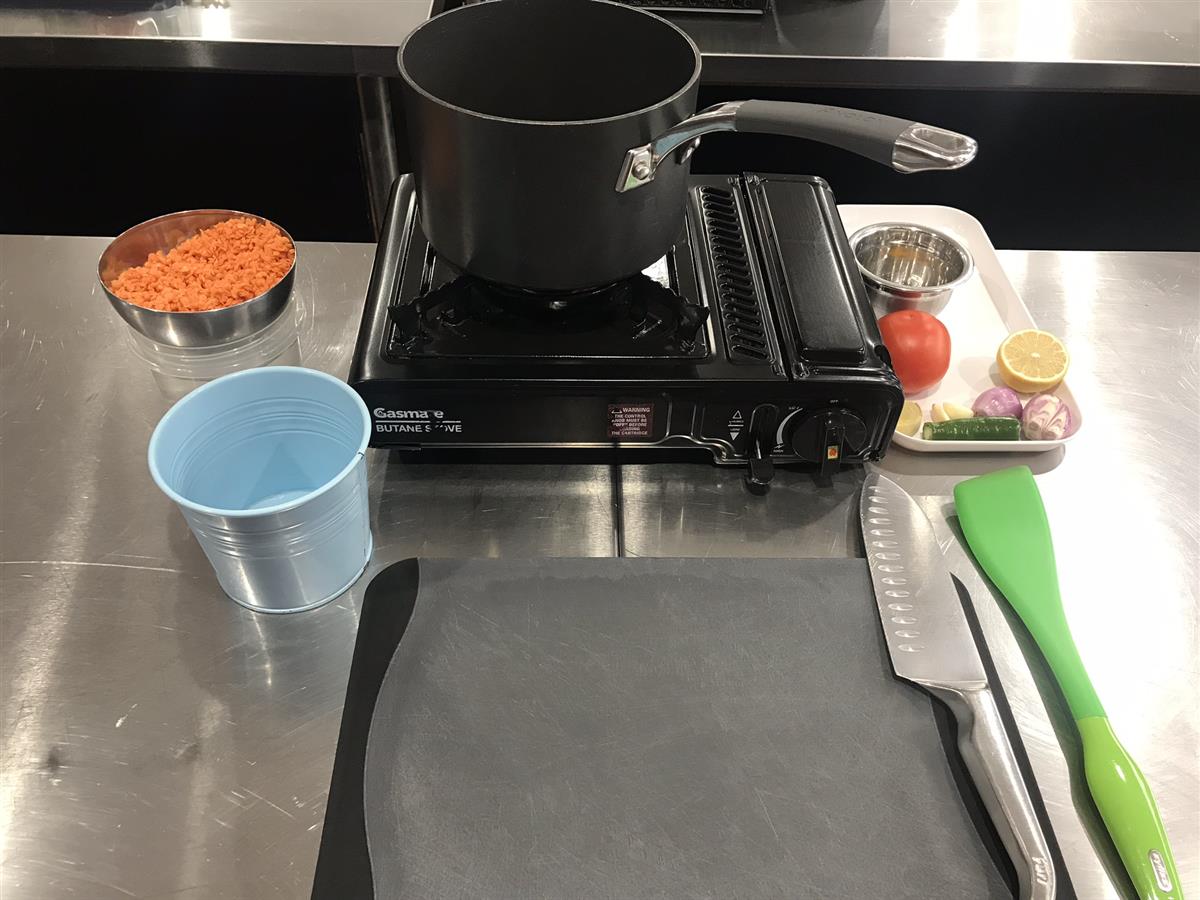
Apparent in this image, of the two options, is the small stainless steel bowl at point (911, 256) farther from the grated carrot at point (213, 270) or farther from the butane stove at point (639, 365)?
the grated carrot at point (213, 270)

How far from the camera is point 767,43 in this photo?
Result: 144 centimetres

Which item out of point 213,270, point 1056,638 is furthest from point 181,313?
point 1056,638

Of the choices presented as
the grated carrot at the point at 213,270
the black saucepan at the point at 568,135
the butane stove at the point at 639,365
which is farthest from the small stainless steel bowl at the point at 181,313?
the black saucepan at the point at 568,135

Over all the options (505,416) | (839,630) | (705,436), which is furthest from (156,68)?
(839,630)

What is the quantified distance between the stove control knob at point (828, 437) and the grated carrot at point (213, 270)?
0.54 m

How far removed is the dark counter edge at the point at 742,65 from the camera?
137 centimetres

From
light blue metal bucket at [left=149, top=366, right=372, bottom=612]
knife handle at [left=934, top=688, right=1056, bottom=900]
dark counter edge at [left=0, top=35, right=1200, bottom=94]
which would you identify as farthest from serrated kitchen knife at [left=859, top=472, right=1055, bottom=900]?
dark counter edge at [left=0, top=35, right=1200, bottom=94]

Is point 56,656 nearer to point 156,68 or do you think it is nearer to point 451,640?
point 451,640

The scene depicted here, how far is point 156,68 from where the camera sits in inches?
55.4

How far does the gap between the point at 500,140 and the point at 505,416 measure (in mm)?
233

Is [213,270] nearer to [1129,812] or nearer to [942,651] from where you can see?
[942,651]

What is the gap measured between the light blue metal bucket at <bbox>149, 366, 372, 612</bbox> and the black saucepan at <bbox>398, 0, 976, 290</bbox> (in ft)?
0.56

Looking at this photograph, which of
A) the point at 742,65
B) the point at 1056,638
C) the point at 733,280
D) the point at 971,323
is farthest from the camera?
the point at 742,65

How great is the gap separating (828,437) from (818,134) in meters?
0.25
